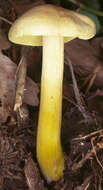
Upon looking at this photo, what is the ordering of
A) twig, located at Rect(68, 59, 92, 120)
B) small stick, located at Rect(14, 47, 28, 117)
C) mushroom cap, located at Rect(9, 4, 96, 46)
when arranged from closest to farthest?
mushroom cap, located at Rect(9, 4, 96, 46), small stick, located at Rect(14, 47, 28, 117), twig, located at Rect(68, 59, 92, 120)

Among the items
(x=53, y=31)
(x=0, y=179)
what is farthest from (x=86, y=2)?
(x=0, y=179)

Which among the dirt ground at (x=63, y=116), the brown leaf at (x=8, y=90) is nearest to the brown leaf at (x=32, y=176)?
the dirt ground at (x=63, y=116)

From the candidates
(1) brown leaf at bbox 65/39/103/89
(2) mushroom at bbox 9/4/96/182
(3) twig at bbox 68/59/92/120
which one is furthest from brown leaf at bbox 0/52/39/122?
(1) brown leaf at bbox 65/39/103/89

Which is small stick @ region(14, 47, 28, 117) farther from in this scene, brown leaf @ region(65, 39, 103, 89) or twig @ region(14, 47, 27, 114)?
brown leaf @ region(65, 39, 103, 89)

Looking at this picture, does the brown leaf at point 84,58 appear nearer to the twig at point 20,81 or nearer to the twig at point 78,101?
the twig at point 78,101

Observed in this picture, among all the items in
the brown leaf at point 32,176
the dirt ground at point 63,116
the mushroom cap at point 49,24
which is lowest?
the brown leaf at point 32,176

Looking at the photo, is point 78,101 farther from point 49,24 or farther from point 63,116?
point 49,24
